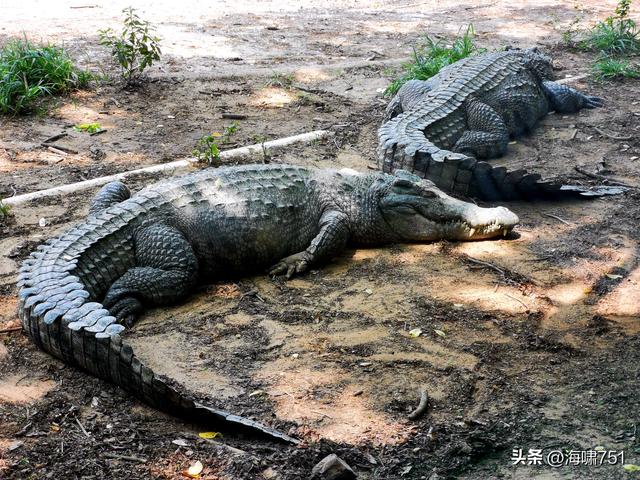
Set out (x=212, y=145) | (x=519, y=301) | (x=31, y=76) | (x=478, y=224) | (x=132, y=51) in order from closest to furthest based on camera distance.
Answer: (x=519, y=301) → (x=478, y=224) → (x=212, y=145) → (x=31, y=76) → (x=132, y=51)

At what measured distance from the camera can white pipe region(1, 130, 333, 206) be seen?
634 cm

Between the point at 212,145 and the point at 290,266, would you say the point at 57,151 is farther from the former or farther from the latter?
the point at 290,266

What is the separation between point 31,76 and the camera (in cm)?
857

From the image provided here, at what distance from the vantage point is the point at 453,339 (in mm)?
4316

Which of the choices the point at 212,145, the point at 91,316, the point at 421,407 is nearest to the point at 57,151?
the point at 212,145

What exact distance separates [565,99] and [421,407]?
18.9 ft

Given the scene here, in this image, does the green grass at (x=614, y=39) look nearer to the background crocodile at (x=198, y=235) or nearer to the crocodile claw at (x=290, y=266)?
the background crocodile at (x=198, y=235)

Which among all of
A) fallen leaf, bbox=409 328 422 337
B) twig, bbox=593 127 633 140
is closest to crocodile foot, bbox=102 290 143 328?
fallen leaf, bbox=409 328 422 337

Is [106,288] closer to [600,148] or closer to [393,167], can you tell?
[393,167]

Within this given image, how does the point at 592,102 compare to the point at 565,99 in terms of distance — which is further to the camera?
the point at 592,102

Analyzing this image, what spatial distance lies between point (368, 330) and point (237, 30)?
8.46 metres

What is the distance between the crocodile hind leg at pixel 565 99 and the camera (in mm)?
8445

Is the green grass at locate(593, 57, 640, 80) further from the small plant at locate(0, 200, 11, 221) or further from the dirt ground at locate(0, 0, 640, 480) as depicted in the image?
the small plant at locate(0, 200, 11, 221)

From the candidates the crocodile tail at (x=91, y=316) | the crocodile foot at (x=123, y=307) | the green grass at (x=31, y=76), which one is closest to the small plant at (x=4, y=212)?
the crocodile tail at (x=91, y=316)
